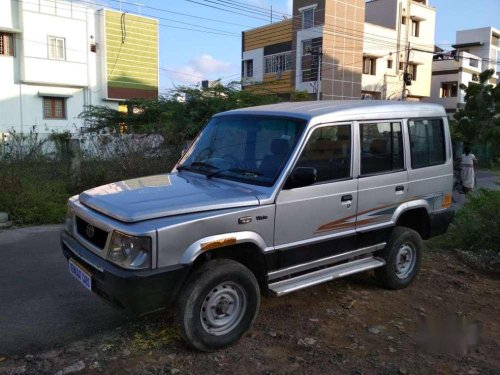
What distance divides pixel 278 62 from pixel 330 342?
37.2 m

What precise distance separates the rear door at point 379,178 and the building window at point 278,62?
34.3 m

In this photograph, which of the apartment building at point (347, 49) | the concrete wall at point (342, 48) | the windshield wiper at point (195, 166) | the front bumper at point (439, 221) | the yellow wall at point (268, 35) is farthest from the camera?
the yellow wall at point (268, 35)

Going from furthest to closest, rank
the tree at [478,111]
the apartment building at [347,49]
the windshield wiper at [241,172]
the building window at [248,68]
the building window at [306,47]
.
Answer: the building window at [248,68]
the building window at [306,47]
the apartment building at [347,49]
the tree at [478,111]
the windshield wiper at [241,172]

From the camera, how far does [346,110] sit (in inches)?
189

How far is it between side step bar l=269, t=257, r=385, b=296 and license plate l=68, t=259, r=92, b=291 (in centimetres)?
154

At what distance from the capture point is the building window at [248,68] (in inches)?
1674

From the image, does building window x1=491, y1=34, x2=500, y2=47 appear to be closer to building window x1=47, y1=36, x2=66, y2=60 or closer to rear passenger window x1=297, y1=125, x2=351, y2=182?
building window x1=47, y1=36, x2=66, y2=60

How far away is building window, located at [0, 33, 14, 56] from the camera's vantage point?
26.4 metres

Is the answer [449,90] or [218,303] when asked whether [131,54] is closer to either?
[218,303]

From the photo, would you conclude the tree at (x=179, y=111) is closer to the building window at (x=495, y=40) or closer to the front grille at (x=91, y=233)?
the front grille at (x=91, y=233)

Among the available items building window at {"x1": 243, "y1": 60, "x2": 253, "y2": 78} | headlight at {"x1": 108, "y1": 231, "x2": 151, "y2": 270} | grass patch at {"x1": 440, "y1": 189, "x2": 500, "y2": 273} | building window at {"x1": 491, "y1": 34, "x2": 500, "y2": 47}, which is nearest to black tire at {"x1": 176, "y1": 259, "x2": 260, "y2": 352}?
headlight at {"x1": 108, "y1": 231, "x2": 151, "y2": 270}

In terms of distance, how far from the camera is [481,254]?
22.7 ft

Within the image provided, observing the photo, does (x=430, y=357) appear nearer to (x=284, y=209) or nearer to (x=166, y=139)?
(x=284, y=209)


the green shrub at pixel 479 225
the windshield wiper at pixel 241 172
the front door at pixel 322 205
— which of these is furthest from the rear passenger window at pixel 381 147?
the green shrub at pixel 479 225
